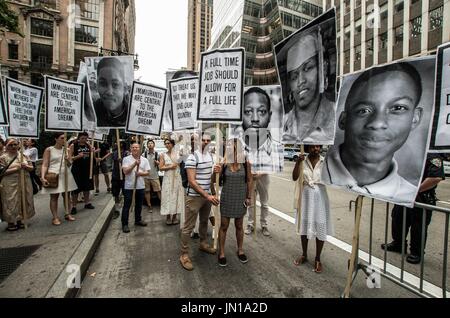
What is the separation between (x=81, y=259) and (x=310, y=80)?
397 centimetres

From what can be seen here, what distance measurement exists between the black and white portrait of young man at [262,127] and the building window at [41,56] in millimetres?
47472

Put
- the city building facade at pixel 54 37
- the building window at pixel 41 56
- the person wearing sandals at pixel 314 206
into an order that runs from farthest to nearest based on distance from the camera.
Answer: the building window at pixel 41 56 < the city building facade at pixel 54 37 < the person wearing sandals at pixel 314 206

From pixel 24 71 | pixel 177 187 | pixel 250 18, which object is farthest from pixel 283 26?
pixel 177 187

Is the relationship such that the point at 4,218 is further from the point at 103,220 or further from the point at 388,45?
the point at 388,45

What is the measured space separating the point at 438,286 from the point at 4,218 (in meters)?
7.10

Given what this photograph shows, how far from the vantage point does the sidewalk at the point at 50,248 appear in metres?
2.95

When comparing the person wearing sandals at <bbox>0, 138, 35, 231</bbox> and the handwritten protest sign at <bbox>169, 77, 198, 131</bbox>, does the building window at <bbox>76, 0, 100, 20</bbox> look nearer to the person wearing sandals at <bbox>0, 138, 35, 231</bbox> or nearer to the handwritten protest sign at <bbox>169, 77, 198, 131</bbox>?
the person wearing sandals at <bbox>0, 138, 35, 231</bbox>

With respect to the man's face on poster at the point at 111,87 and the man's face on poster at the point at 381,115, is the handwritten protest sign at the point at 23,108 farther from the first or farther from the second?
the man's face on poster at the point at 381,115

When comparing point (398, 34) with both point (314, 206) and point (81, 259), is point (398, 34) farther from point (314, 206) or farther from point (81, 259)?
point (81, 259)

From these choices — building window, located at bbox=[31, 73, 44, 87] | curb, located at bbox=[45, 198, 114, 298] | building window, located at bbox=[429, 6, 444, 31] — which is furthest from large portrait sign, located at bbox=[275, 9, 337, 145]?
building window, located at bbox=[31, 73, 44, 87]

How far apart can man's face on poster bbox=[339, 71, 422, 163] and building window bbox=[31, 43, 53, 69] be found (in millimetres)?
49727

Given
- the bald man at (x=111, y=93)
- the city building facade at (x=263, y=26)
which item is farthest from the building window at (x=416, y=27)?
the bald man at (x=111, y=93)

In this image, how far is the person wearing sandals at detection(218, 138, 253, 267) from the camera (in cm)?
372

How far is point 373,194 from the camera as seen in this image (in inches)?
102
